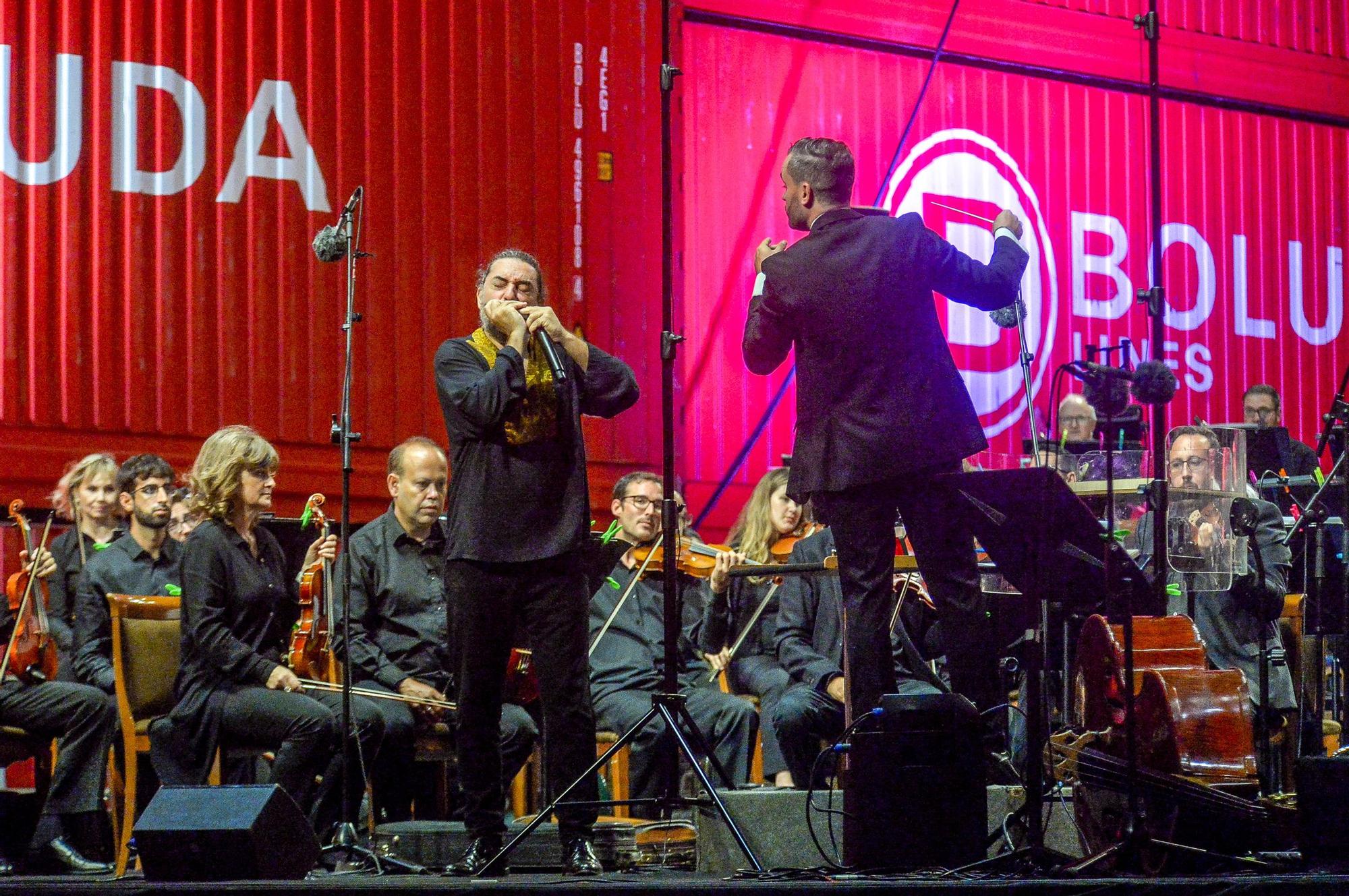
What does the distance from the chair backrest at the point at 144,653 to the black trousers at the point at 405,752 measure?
56 cm

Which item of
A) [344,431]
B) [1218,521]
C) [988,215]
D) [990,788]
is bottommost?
[990,788]

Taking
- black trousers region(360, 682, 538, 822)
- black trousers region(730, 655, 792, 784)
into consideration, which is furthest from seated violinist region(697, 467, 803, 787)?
black trousers region(360, 682, 538, 822)

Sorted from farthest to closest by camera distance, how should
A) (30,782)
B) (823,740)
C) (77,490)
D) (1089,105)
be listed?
(1089,105), (30,782), (77,490), (823,740)

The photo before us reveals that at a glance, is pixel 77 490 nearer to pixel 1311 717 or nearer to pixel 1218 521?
pixel 1218 521

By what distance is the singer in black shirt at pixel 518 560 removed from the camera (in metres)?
3.54

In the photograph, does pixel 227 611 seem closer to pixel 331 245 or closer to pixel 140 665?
pixel 140 665

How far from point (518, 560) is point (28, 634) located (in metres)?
1.88

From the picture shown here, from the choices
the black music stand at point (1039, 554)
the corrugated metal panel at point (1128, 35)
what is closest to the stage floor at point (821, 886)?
the black music stand at point (1039, 554)

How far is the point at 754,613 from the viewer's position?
5.29m

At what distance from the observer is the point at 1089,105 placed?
845 cm

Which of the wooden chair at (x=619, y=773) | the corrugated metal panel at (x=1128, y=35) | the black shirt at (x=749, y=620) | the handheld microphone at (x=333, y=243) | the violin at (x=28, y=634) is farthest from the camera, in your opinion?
the corrugated metal panel at (x=1128, y=35)

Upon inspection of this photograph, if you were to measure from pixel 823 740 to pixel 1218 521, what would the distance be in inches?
53.5

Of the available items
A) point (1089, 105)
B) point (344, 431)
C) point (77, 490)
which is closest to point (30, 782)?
point (77, 490)

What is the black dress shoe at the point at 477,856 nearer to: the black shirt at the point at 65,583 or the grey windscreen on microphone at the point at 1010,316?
the grey windscreen on microphone at the point at 1010,316
